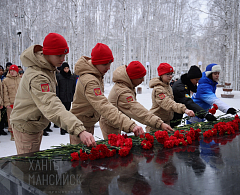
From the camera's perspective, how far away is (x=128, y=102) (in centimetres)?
279

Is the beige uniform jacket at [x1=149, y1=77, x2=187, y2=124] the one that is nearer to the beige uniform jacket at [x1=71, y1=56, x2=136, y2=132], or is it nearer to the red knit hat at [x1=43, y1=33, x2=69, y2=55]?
the beige uniform jacket at [x1=71, y1=56, x2=136, y2=132]

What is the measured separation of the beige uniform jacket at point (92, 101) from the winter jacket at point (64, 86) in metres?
4.29

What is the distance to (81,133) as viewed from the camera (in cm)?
181

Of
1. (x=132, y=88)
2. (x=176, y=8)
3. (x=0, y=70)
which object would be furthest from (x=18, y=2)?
(x=132, y=88)

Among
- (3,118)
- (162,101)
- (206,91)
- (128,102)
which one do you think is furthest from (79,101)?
(3,118)

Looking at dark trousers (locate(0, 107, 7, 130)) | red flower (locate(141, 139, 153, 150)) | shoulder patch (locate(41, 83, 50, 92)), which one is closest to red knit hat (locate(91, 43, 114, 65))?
shoulder patch (locate(41, 83, 50, 92))

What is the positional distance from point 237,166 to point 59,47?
1.76 metres

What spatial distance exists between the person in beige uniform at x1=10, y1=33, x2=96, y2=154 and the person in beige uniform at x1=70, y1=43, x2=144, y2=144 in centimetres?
33

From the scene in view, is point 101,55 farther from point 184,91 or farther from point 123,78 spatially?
point 184,91

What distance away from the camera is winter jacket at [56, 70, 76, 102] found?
688cm

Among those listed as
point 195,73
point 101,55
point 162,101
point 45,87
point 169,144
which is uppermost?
point 101,55

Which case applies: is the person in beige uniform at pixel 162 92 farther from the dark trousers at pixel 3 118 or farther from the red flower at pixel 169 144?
the dark trousers at pixel 3 118

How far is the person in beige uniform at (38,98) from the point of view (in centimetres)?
190

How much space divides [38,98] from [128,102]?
3.70 feet
